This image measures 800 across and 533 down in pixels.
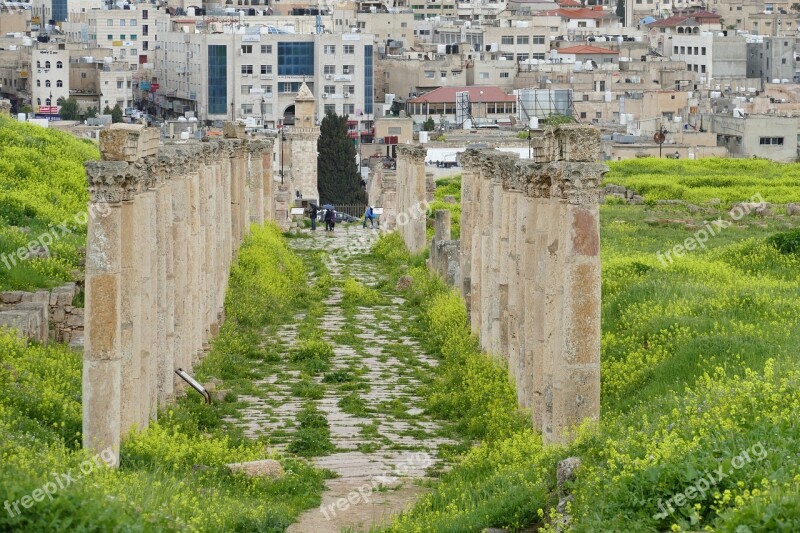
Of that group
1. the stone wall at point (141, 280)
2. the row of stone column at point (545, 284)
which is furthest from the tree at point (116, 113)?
the row of stone column at point (545, 284)

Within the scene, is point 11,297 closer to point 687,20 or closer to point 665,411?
point 665,411

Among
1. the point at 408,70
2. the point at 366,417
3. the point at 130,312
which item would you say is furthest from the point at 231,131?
the point at 408,70

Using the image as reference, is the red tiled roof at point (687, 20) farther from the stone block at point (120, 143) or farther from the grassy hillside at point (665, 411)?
the stone block at point (120, 143)

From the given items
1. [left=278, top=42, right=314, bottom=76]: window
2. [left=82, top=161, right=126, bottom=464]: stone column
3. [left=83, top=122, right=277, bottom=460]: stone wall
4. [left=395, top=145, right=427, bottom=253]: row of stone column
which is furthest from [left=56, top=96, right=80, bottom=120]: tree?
[left=82, top=161, right=126, bottom=464]: stone column

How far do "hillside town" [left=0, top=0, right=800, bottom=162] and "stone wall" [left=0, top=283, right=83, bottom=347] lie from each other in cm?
5481

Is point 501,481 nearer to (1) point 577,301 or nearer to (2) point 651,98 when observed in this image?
(1) point 577,301

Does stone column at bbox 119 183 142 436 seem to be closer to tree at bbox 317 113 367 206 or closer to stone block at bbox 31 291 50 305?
stone block at bbox 31 291 50 305

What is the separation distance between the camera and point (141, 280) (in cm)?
2158

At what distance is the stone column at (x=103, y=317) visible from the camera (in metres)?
19.7

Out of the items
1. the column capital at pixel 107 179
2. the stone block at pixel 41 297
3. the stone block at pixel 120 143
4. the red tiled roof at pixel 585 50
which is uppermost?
the red tiled roof at pixel 585 50

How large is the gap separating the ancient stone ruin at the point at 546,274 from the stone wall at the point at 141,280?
4.34m

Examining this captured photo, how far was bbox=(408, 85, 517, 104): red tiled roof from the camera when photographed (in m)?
111

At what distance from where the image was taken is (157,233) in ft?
78.1

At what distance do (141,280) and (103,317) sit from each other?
1868 millimetres
